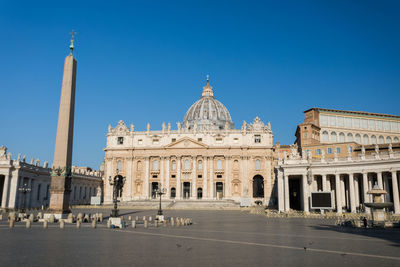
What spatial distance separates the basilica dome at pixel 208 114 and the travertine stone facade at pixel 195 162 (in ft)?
70.4

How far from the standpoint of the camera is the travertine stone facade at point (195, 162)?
234 ft

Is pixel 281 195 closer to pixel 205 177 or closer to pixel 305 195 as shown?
pixel 305 195

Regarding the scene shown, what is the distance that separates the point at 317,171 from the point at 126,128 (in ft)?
155

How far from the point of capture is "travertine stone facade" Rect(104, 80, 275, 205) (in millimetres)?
71250

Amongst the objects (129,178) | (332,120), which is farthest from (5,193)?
(332,120)

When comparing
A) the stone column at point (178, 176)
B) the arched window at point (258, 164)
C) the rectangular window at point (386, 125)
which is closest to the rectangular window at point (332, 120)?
the rectangular window at point (386, 125)

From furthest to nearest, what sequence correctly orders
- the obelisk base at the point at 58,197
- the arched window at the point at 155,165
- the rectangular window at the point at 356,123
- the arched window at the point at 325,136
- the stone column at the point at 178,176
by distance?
1. the arched window at the point at 155,165
2. the stone column at the point at 178,176
3. the rectangular window at the point at 356,123
4. the arched window at the point at 325,136
5. the obelisk base at the point at 58,197

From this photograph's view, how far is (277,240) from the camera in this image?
15820 millimetres

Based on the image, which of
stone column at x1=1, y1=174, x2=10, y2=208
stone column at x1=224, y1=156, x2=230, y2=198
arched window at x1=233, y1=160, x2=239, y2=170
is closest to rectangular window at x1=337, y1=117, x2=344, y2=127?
arched window at x1=233, y1=160, x2=239, y2=170

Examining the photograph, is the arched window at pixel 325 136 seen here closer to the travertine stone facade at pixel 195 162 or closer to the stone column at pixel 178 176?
the travertine stone facade at pixel 195 162

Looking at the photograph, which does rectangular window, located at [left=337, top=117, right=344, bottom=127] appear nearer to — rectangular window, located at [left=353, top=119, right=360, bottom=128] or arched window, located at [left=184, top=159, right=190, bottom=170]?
rectangular window, located at [left=353, top=119, right=360, bottom=128]

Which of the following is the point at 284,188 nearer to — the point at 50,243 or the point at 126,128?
the point at 50,243

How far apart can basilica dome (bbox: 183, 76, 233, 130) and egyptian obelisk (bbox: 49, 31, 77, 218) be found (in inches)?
2694

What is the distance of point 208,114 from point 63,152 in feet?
241
